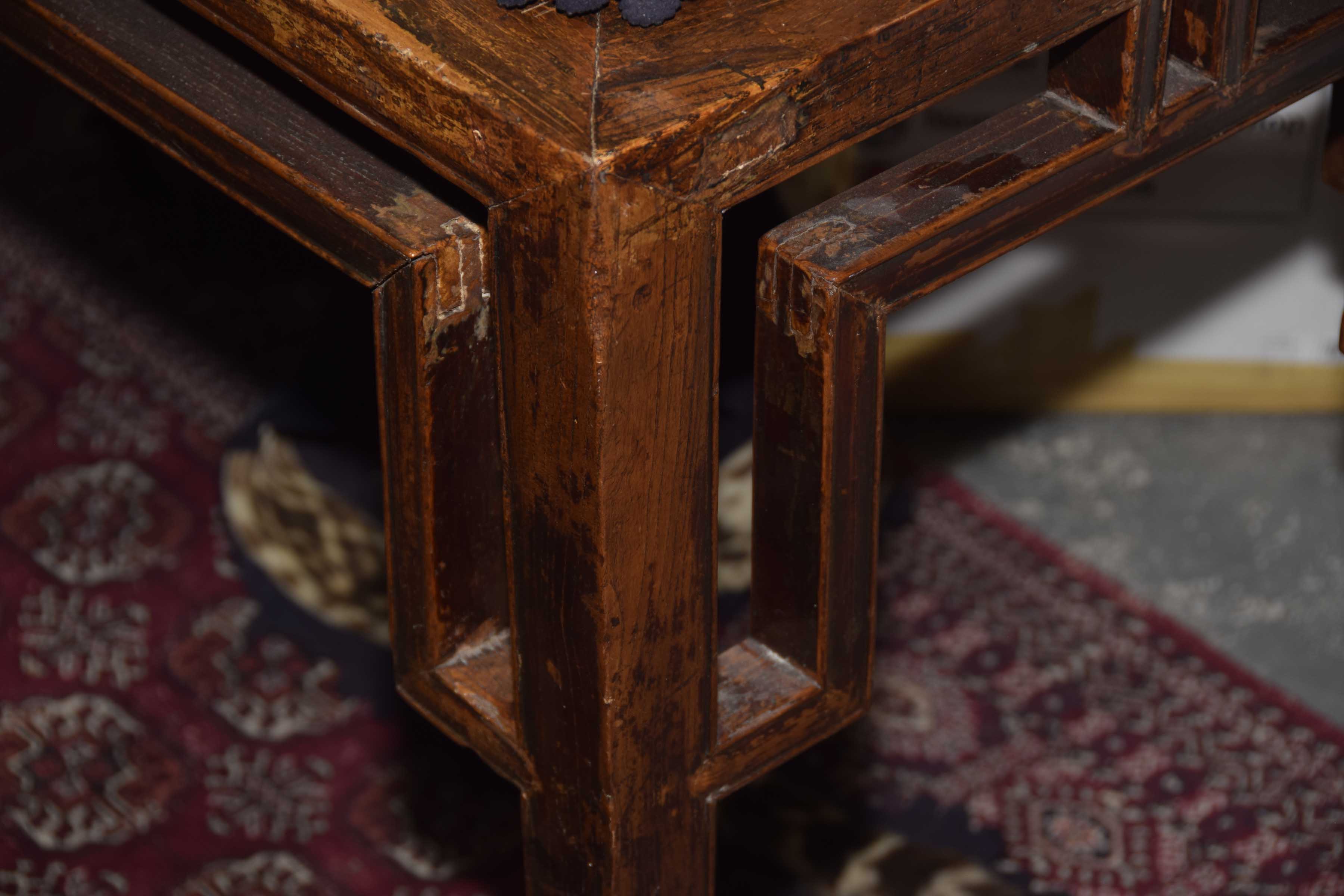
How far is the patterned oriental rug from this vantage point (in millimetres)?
1420

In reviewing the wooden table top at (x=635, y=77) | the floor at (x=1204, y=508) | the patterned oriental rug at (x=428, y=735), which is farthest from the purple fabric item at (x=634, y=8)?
the floor at (x=1204, y=508)

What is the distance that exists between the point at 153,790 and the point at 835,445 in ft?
2.97

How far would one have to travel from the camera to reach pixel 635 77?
0.66 metres

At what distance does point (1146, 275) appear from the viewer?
1.87 m

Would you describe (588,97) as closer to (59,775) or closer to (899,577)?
(59,775)

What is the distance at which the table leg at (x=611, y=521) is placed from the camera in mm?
653

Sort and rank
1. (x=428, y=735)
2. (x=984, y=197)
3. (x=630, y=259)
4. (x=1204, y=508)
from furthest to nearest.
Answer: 1. (x=1204, y=508)
2. (x=428, y=735)
3. (x=984, y=197)
4. (x=630, y=259)

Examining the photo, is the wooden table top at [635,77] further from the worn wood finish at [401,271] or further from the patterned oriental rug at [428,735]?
the patterned oriental rug at [428,735]

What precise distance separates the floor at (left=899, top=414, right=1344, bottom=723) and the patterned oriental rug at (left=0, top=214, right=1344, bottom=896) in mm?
56

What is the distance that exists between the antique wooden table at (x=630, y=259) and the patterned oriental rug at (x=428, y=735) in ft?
2.05

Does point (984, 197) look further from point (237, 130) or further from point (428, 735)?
point (428, 735)

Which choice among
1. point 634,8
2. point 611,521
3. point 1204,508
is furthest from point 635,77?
point 1204,508

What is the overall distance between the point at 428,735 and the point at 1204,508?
810 mm

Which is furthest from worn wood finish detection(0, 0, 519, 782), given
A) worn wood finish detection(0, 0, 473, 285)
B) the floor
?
the floor
